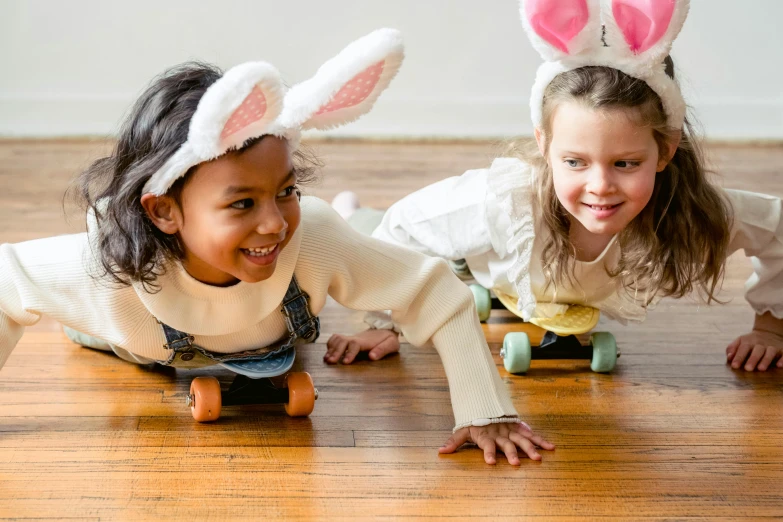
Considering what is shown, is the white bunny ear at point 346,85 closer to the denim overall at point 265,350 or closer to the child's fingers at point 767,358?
the denim overall at point 265,350

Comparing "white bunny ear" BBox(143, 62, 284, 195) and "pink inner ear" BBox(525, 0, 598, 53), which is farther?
"pink inner ear" BBox(525, 0, 598, 53)

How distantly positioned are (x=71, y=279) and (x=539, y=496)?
0.65 meters

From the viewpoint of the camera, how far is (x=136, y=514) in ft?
3.69

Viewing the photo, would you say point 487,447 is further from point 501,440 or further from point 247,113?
point 247,113

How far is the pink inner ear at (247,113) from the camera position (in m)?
1.08

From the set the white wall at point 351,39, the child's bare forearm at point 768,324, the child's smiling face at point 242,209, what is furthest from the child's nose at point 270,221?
the white wall at point 351,39

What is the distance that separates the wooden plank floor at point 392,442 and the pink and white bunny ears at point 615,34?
435mm

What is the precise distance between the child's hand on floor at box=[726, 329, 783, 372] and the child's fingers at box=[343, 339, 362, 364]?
592mm

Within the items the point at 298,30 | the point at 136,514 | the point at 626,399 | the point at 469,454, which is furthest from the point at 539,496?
the point at 298,30

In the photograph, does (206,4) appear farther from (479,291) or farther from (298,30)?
(479,291)

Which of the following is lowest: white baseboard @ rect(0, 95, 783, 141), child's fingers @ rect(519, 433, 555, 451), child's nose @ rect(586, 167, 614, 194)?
white baseboard @ rect(0, 95, 783, 141)

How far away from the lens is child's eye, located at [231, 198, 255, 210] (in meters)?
1.18

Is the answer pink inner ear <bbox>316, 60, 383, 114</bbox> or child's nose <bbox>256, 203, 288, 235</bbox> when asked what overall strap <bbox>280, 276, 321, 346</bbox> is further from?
pink inner ear <bbox>316, 60, 383, 114</bbox>

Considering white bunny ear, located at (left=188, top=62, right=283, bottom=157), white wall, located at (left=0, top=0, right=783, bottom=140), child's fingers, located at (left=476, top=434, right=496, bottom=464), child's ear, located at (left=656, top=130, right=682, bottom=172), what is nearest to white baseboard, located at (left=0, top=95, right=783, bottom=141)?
white wall, located at (left=0, top=0, right=783, bottom=140)
